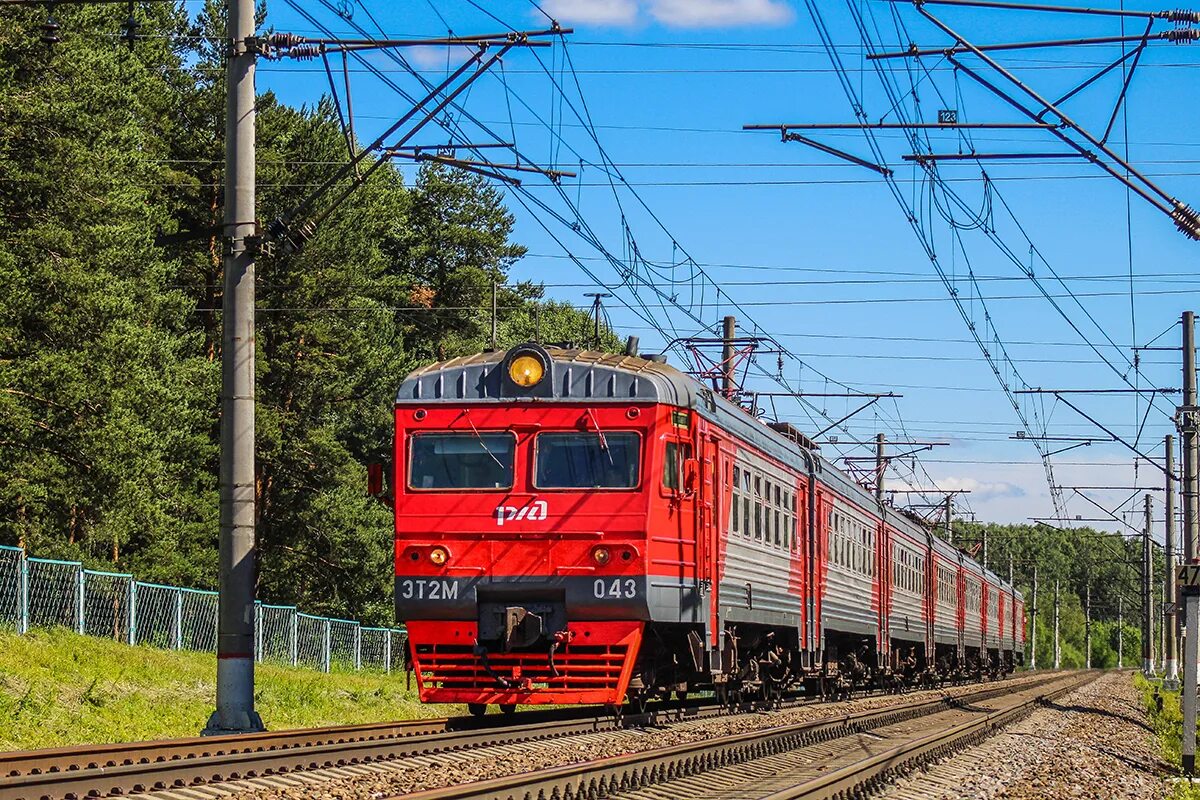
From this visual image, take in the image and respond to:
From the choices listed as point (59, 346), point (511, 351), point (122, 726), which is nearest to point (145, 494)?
point (59, 346)

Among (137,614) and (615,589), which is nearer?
(615,589)

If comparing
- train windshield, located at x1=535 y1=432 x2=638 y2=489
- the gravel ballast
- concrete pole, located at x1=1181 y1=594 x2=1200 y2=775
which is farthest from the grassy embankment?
train windshield, located at x1=535 y1=432 x2=638 y2=489

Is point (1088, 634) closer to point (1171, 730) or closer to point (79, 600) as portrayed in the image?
point (1171, 730)

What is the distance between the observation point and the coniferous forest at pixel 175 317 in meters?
33.9

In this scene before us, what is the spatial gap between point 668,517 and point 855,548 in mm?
11961

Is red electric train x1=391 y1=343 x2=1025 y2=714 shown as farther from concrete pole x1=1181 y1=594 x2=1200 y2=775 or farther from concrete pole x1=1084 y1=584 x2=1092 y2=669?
concrete pole x1=1084 y1=584 x2=1092 y2=669

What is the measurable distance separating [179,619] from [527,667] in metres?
14.8

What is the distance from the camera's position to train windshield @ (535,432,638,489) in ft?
53.1

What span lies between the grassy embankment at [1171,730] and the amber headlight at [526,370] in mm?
7158

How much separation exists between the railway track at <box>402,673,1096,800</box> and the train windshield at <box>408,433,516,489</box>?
136 inches

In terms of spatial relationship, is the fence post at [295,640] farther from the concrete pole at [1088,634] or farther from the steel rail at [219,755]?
the concrete pole at [1088,634]

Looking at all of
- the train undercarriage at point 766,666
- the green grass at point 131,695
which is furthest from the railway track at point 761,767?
the green grass at point 131,695

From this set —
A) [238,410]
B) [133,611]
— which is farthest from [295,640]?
[238,410]

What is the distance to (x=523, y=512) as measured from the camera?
16.2 meters
